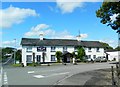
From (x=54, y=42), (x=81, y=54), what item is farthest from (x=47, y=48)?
(x=81, y=54)

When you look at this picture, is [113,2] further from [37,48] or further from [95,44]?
[95,44]

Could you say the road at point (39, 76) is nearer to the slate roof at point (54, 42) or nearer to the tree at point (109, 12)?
the tree at point (109, 12)

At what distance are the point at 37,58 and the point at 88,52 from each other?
1675 centimetres

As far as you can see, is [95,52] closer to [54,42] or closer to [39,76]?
[54,42]

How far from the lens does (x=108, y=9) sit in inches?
958

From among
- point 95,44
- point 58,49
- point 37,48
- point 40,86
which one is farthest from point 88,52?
point 40,86

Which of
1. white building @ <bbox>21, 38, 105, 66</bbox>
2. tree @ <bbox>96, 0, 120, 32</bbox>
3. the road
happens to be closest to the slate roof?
white building @ <bbox>21, 38, 105, 66</bbox>

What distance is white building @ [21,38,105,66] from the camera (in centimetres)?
6675

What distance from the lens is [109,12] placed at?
25.0 m

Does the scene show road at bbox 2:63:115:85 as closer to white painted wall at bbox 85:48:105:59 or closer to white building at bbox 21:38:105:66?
white building at bbox 21:38:105:66

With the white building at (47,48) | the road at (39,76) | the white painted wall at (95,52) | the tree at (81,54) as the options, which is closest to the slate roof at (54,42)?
the white building at (47,48)

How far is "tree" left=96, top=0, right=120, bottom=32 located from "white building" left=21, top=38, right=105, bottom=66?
41.3 metres

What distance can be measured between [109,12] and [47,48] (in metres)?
45.8

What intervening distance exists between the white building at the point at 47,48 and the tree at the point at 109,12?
136 ft
